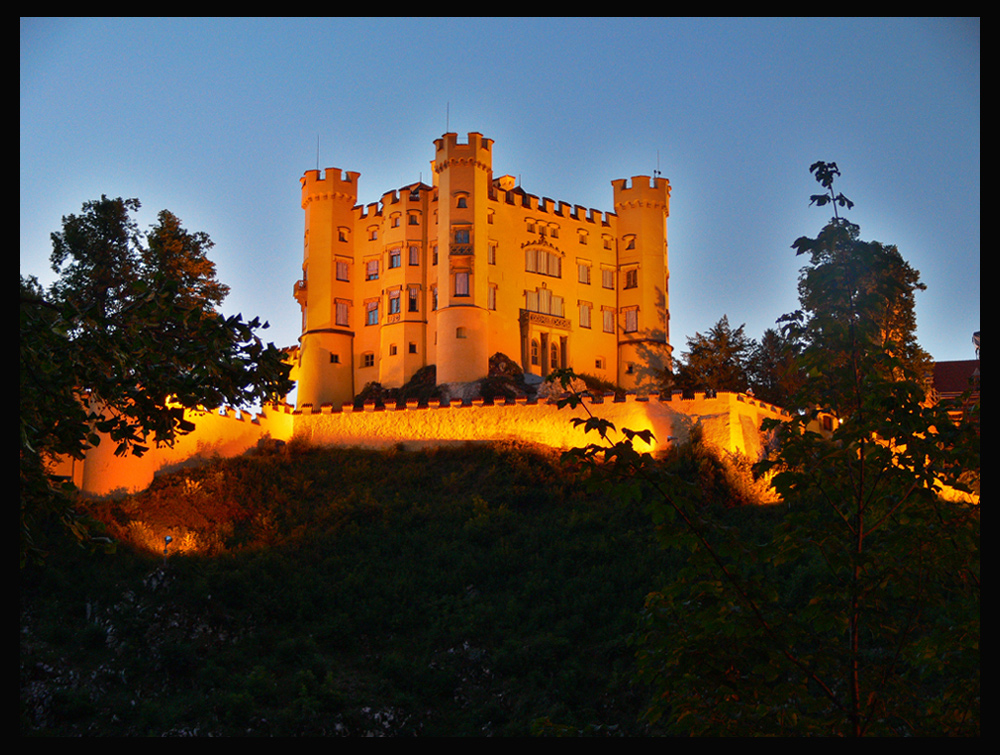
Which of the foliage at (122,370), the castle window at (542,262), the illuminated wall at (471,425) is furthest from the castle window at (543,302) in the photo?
the foliage at (122,370)

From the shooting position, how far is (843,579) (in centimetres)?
877

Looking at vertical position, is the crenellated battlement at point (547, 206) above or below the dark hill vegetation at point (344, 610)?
above

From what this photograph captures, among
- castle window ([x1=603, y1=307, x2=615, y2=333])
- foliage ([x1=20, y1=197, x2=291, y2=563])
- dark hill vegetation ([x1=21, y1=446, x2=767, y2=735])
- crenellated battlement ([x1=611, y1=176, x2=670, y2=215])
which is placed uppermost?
crenellated battlement ([x1=611, y1=176, x2=670, y2=215])

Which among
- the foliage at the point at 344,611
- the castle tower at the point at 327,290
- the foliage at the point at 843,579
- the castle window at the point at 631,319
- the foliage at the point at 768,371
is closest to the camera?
the foliage at the point at 843,579

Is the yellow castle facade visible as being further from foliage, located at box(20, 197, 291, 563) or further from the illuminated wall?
foliage, located at box(20, 197, 291, 563)

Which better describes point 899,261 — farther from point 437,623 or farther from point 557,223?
point 437,623

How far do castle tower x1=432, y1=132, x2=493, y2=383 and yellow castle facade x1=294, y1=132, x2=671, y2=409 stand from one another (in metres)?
0.07

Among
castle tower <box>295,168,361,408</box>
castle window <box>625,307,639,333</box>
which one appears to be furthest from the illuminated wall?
castle window <box>625,307,639,333</box>

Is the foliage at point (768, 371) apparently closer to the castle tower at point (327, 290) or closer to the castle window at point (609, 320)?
the castle window at point (609, 320)

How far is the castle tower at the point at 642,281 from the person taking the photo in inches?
2151

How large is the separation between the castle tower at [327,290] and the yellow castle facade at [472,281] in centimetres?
8

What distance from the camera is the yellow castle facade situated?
5222 cm

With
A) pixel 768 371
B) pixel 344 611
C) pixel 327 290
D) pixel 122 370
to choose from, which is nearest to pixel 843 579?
pixel 122 370

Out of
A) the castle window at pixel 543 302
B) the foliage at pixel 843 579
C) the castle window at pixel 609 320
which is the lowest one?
the foliage at pixel 843 579
